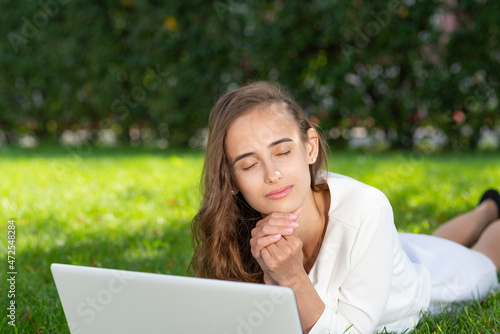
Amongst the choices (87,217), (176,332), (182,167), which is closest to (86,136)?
(182,167)

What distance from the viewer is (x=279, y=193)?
195 centimetres

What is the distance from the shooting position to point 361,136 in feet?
27.7

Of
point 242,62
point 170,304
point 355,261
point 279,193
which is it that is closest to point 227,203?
Result: point 279,193

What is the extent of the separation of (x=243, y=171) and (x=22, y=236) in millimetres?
2449

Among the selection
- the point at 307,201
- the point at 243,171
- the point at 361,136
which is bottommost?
the point at 361,136

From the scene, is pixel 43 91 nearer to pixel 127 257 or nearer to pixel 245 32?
pixel 245 32

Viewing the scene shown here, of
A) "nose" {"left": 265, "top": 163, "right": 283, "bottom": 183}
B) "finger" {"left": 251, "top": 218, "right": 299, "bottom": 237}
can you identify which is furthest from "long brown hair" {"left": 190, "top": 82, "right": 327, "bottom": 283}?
"finger" {"left": 251, "top": 218, "right": 299, "bottom": 237}

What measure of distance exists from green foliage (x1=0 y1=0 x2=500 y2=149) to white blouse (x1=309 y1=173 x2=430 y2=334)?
5.77 m

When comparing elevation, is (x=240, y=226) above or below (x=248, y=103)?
below

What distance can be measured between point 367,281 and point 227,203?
2.02 feet

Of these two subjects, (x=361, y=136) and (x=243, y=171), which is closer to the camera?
(x=243, y=171)

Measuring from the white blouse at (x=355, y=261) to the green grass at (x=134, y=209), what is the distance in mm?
333

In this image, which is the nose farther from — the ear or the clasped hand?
the ear

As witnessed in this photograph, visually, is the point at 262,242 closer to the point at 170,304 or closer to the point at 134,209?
the point at 170,304
